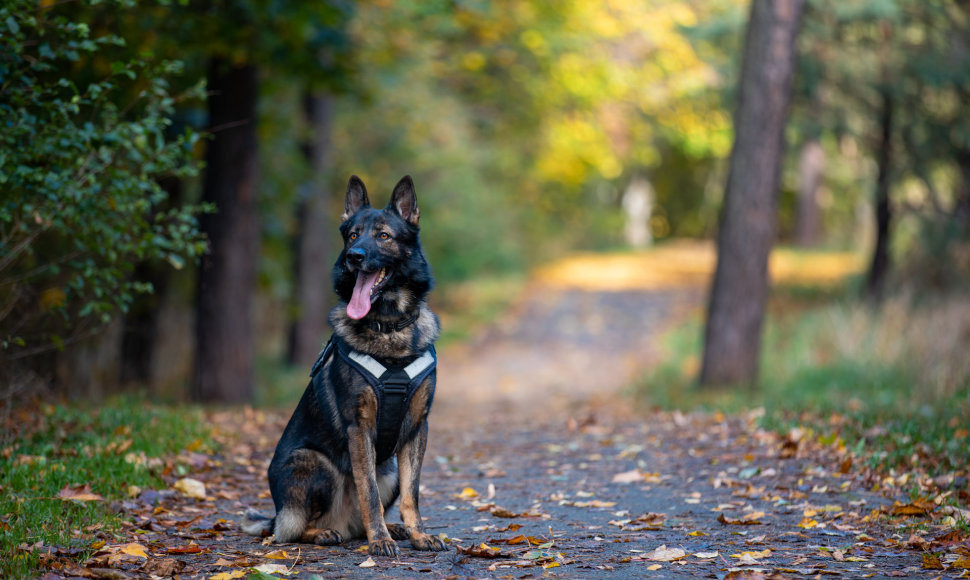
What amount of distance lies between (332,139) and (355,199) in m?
14.3

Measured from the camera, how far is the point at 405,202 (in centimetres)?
575

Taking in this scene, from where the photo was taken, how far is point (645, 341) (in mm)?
19641

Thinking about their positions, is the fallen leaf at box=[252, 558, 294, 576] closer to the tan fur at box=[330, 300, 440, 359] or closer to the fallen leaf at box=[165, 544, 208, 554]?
the fallen leaf at box=[165, 544, 208, 554]

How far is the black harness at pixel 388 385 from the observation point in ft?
17.8

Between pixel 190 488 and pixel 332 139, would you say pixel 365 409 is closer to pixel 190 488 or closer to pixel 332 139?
pixel 190 488

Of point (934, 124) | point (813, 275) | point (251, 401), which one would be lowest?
point (251, 401)

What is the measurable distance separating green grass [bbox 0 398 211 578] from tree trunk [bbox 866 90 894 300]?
46.9 feet

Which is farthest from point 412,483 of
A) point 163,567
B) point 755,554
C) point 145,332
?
point 145,332

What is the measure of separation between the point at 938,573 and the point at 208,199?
9688 mm

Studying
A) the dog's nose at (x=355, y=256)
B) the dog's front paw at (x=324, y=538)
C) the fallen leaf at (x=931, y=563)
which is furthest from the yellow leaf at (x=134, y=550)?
the fallen leaf at (x=931, y=563)

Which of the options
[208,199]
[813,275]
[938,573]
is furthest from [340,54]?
[813,275]

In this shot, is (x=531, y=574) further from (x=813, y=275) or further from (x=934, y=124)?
(x=813, y=275)

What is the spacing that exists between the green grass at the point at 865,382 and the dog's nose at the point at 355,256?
177 inches

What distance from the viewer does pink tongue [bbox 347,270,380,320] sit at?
17.8ft
